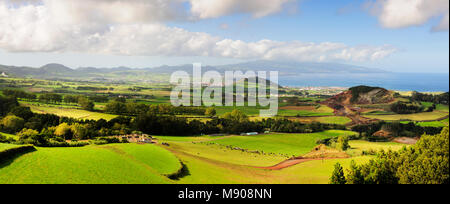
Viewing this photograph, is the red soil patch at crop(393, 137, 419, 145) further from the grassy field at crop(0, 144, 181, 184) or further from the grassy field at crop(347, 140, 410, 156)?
the grassy field at crop(0, 144, 181, 184)

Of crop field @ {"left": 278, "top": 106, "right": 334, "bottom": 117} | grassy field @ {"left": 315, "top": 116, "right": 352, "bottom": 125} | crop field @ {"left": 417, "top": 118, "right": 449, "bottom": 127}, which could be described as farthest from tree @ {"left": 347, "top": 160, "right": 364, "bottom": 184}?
crop field @ {"left": 278, "top": 106, "right": 334, "bottom": 117}

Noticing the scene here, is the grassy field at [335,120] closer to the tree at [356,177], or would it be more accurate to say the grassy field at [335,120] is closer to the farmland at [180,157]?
the farmland at [180,157]

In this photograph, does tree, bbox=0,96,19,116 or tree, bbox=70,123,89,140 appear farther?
tree, bbox=0,96,19,116

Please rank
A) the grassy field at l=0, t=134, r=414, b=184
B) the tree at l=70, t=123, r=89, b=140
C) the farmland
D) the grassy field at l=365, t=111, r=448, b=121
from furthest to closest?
the grassy field at l=365, t=111, r=448, b=121, the tree at l=70, t=123, r=89, b=140, the farmland, the grassy field at l=0, t=134, r=414, b=184

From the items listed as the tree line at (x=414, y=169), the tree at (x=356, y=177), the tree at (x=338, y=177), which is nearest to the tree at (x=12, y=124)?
the tree at (x=338, y=177)

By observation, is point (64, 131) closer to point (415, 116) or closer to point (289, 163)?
point (289, 163)
